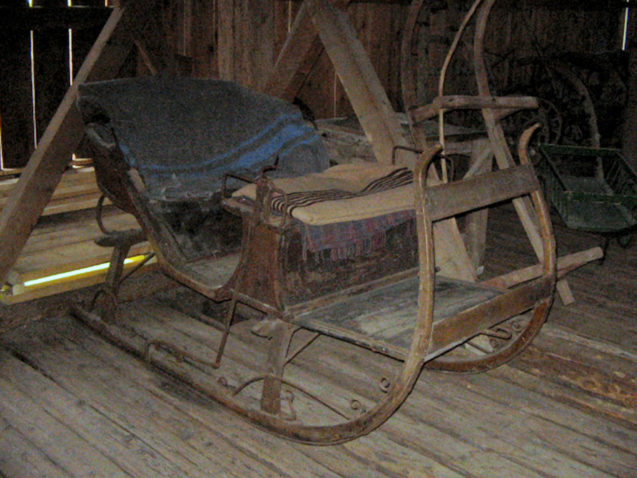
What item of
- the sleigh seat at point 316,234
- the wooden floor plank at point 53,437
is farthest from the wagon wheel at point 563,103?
the wooden floor plank at point 53,437

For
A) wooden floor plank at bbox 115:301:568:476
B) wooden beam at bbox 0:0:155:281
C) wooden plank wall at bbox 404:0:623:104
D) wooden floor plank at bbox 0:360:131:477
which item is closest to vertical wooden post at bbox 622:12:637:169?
wooden plank wall at bbox 404:0:623:104

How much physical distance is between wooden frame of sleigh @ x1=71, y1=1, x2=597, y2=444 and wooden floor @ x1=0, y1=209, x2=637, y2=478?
0.11m

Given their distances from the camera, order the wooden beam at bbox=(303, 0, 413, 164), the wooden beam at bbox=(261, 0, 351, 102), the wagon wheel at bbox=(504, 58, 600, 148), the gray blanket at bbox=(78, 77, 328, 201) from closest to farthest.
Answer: the gray blanket at bbox=(78, 77, 328, 201), the wooden beam at bbox=(303, 0, 413, 164), the wooden beam at bbox=(261, 0, 351, 102), the wagon wheel at bbox=(504, 58, 600, 148)

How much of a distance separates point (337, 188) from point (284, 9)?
3448 mm

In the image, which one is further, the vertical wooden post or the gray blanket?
the vertical wooden post

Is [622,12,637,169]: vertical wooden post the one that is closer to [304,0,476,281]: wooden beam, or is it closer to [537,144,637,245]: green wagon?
[537,144,637,245]: green wagon

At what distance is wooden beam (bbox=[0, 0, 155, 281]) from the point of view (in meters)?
4.03

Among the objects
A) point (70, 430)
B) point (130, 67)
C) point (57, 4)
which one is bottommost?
point (70, 430)

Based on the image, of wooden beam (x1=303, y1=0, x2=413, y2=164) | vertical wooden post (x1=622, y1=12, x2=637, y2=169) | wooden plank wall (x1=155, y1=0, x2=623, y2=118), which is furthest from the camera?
vertical wooden post (x1=622, y1=12, x2=637, y2=169)

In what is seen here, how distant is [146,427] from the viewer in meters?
3.25

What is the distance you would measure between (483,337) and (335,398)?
32.5 inches

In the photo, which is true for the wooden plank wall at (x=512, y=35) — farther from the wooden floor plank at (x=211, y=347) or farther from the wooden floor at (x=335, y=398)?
the wooden floor plank at (x=211, y=347)

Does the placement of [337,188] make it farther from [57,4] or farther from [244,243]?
[57,4]

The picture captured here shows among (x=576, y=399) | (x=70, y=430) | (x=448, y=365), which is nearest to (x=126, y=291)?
(x=70, y=430)
